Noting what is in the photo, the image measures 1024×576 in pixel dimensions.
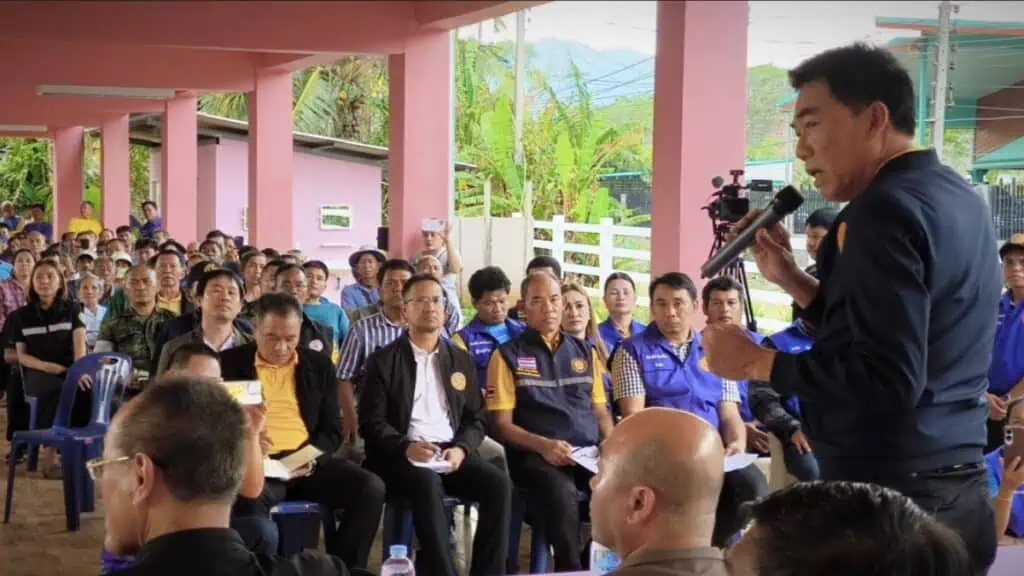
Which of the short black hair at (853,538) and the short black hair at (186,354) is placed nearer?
the short black hair at (853,538)

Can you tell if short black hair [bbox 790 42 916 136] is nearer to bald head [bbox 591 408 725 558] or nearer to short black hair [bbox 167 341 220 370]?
bald head [bbox 591 408 725 558]

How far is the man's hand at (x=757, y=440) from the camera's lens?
15.7 ft

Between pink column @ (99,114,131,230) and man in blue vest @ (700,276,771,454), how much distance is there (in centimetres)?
1392

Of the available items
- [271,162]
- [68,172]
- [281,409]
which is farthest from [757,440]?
[68,172]

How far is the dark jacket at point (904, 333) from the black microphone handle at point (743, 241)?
0.63ft

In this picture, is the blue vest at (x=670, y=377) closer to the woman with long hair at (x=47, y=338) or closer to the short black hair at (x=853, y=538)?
the woman with long hair at (x=47, y=338)

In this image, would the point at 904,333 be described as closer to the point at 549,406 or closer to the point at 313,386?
the point at 549,406

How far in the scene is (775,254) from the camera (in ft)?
6.48

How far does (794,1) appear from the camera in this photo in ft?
73.6

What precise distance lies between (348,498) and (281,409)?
18.5 inches

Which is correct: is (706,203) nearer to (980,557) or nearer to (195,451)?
(980,557)

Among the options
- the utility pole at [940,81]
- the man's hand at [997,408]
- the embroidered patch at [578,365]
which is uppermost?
the utility pole at [940,81]

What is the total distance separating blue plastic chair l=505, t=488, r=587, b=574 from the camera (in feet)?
14.0

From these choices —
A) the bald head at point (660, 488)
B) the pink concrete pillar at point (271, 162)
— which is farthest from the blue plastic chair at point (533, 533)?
the pink concrete pillar at point (271, 162)
